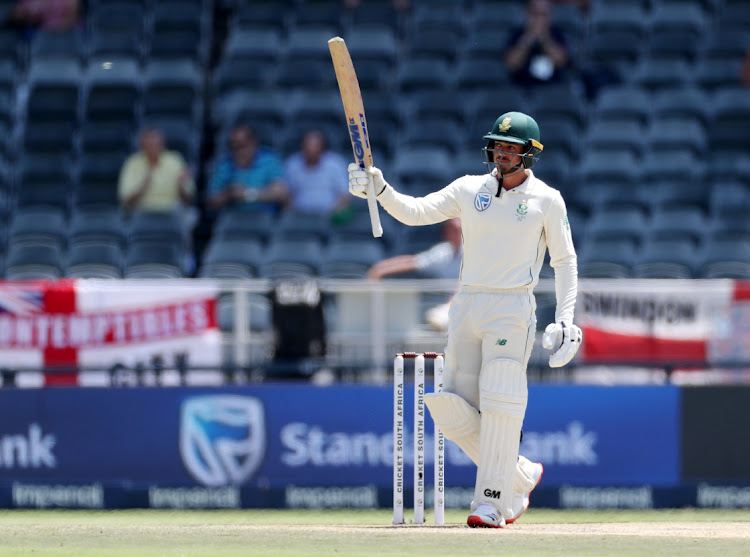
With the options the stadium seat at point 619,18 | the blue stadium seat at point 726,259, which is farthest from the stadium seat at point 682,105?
the blue stadium seat at point 726,259

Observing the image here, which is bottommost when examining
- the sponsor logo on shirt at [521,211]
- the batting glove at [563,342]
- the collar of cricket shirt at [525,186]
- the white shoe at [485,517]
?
the white shoe at [485,517]

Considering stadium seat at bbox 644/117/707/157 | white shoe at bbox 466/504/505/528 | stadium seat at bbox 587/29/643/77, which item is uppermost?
stadium seat at bbox 587/29/643/77

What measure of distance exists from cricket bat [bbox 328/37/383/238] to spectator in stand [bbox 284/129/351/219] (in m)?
5.90

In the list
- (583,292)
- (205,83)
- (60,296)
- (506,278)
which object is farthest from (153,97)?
(506,278)

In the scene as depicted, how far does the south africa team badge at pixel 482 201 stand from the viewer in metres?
6.78

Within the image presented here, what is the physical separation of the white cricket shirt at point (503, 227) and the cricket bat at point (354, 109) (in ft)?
0.31

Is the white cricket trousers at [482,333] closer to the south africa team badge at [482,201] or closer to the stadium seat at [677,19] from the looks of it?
the south africa team badge at [482,201]

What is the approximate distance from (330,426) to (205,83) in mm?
5625

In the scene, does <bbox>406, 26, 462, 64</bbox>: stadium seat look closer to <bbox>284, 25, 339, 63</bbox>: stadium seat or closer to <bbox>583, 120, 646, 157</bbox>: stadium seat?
<bbox>284, 25, 339, 63</bbox>: stadium seat

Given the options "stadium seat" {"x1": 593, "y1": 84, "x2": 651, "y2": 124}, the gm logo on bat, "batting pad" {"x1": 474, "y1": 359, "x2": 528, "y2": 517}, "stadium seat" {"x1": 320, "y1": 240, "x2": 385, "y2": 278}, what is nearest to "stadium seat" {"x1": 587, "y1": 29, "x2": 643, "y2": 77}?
"stadium seat" {"x1": 593, "y1": 84, "x2": 651, "y2": 124}

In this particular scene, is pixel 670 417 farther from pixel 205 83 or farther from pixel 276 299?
pixel 205 83

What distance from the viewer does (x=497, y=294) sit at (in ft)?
22.3

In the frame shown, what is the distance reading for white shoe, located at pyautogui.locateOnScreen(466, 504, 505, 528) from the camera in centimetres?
673

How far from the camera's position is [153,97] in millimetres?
14117
